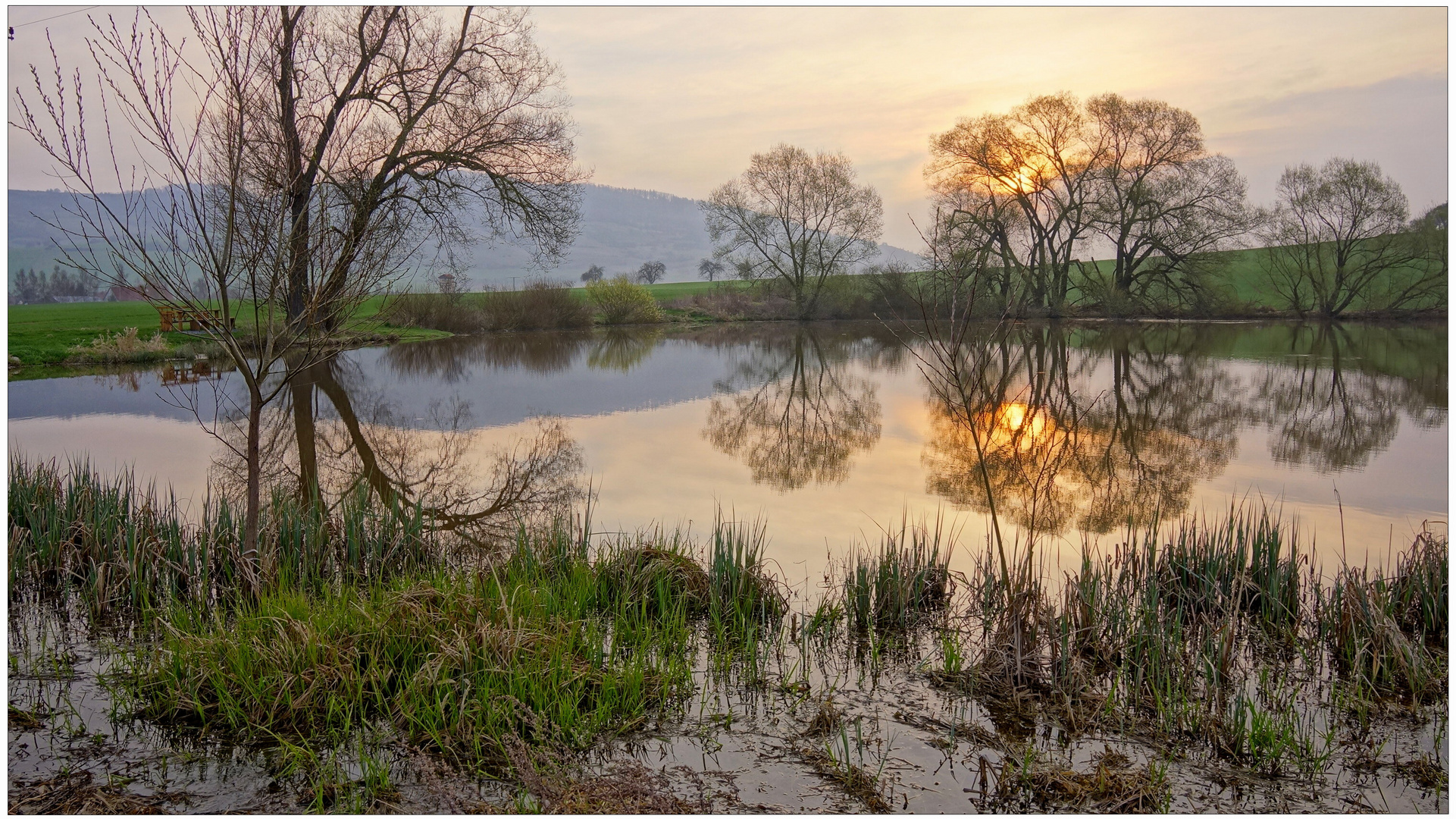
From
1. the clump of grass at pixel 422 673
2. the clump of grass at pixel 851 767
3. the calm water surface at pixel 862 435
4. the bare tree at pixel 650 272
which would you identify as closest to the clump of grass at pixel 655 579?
the clump of grass at pixel 422 673

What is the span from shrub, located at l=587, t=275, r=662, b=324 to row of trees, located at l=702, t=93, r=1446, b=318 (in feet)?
51.1

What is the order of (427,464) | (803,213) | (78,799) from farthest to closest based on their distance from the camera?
(803,213) → (427,464) → (78,799)

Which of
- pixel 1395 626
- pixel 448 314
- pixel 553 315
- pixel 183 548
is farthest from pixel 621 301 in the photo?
pixel 1395 626

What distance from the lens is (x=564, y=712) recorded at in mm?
3967

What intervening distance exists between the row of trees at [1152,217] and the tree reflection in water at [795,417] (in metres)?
15.1

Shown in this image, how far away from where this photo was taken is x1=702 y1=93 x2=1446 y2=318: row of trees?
37812 mm

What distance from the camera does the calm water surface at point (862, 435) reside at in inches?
323

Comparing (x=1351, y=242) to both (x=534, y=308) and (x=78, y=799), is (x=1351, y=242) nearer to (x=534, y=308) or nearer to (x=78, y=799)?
(x=534, y=308)

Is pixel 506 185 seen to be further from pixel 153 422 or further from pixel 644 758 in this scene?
pixel 644 758

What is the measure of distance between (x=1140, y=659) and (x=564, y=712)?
2902mm

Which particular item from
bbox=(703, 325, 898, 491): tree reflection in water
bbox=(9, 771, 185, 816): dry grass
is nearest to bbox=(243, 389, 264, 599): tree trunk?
bbox=(9, 771, 185, 816): dry grass

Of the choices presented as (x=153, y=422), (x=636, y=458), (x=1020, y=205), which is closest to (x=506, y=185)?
(x=153, y=422)

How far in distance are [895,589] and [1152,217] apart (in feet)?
127

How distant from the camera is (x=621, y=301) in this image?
152 feet
